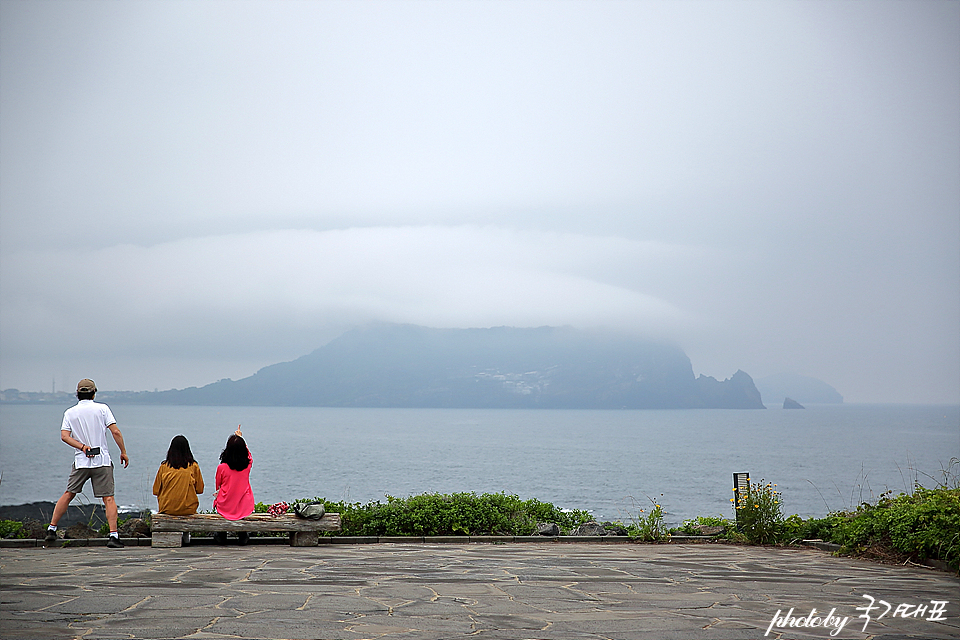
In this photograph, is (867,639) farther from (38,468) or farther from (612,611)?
(38,468)

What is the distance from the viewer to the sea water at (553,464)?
52.5m

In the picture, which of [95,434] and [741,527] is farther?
[741,527]

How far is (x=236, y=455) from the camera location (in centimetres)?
1052

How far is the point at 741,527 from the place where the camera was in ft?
37.4

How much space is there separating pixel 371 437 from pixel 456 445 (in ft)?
67.4

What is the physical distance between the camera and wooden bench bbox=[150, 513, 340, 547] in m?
9.77

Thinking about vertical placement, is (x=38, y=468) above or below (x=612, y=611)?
below

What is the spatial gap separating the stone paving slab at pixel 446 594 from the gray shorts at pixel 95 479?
724 millimetres

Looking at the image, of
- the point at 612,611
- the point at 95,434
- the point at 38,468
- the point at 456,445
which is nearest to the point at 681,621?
the point at 612,611

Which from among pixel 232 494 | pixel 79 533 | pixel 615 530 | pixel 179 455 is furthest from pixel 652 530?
pixel 79 533

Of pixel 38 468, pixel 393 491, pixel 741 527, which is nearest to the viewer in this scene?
pixel 741 527

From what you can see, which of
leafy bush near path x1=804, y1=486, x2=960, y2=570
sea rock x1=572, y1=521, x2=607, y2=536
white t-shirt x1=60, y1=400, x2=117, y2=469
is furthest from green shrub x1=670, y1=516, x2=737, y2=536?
white t-shirt x1=60, y1=400, x2=117, y2=469

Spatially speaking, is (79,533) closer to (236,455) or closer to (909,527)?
(236,455)

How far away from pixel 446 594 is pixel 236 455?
4.99 m
